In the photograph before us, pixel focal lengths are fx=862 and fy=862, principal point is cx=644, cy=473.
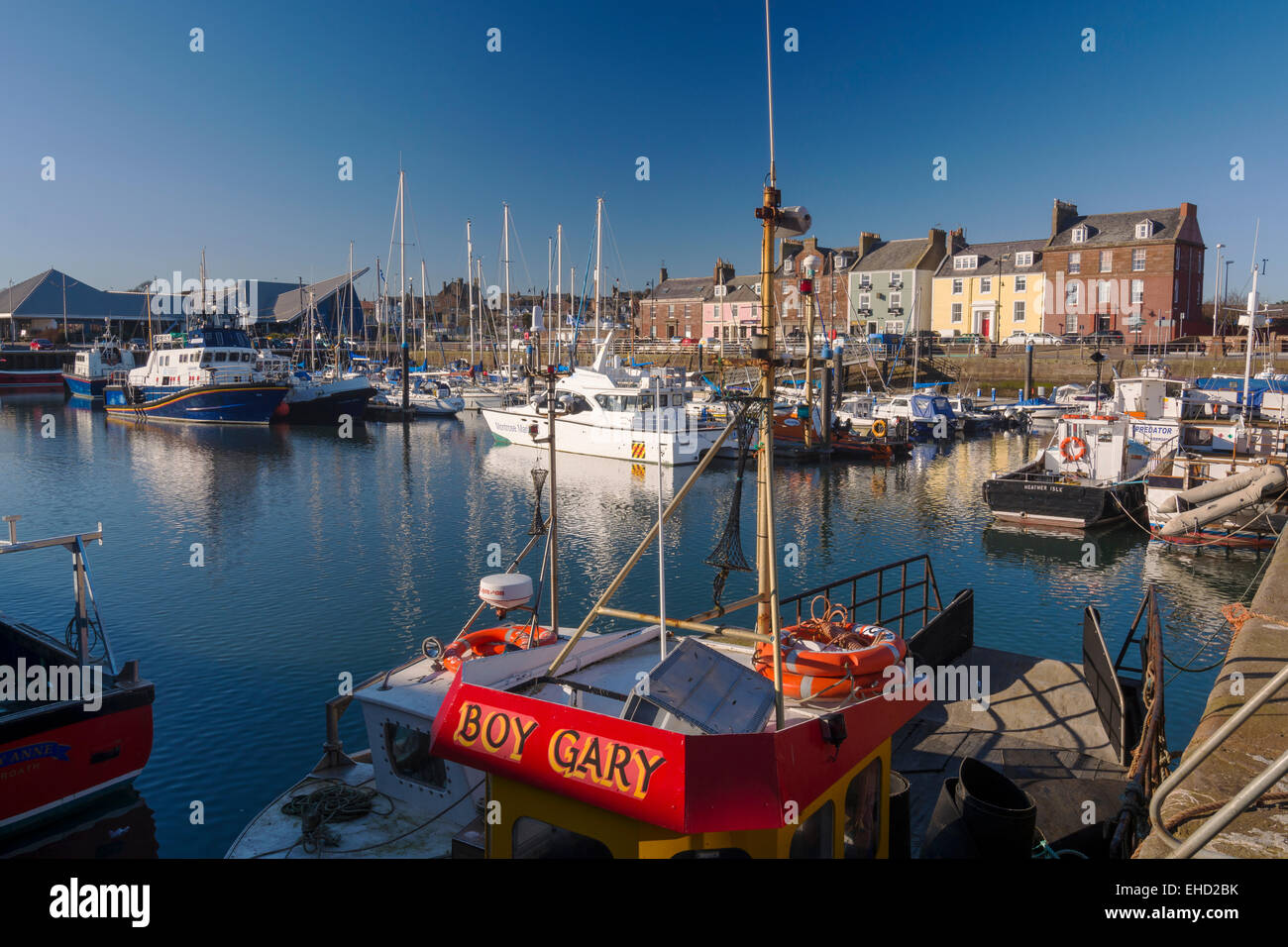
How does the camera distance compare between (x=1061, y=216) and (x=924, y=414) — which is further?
(x=1061, y=216)

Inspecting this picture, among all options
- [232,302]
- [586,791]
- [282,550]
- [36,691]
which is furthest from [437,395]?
[232,302]

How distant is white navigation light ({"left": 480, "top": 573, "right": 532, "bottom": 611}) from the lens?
1060 centimetres

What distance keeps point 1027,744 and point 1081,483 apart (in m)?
23.4

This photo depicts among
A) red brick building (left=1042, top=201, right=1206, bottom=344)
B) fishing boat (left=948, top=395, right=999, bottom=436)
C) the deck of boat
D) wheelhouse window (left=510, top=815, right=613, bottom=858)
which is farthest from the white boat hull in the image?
red brick building (left=1042, top=201, right=1206, bottom=344)

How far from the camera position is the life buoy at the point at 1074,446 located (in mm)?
32656

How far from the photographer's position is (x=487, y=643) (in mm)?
10711

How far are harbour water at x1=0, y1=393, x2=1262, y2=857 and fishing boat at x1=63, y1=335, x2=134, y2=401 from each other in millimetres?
36567

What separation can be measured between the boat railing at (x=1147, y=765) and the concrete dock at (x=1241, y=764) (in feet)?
2.49

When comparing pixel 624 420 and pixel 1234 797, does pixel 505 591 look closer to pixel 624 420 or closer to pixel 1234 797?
pixel 1234 797

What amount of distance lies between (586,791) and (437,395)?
71717 millimetres

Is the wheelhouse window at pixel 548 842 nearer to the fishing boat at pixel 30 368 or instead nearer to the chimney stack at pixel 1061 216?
the chimney stack at pixel 1061 216

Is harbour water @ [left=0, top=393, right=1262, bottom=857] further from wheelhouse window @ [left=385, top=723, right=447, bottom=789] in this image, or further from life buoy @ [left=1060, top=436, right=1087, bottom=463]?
wheelhouse window @ [left=385, top=723, right=447, bottom=789]

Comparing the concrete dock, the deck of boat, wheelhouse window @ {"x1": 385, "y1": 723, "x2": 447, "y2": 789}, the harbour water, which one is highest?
the concrete dock

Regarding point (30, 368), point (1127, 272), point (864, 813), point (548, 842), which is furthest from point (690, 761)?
point (30, 368)
